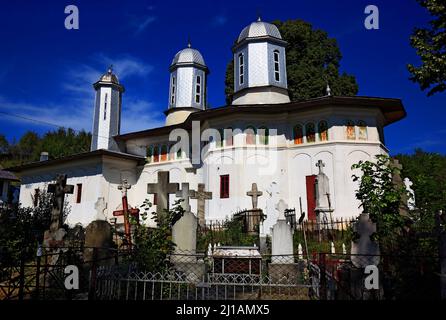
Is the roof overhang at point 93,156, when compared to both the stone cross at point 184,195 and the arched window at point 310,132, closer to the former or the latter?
the arched window at point 310,132

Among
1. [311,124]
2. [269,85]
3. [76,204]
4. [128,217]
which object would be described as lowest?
[128,217]

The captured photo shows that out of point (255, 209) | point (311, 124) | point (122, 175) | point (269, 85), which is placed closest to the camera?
point (255, 209)

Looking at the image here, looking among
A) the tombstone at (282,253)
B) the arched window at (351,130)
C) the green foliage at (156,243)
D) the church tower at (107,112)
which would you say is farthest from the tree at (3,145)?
the tombstone at (282,253)

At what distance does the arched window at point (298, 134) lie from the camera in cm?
1932

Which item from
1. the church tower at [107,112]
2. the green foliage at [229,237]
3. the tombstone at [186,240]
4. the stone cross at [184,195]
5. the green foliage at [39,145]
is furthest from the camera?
the green foliage at [39,145]

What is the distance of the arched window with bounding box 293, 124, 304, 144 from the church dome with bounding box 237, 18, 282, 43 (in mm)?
7273

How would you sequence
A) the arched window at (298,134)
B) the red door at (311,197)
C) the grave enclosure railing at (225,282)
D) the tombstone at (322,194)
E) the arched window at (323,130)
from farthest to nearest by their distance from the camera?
the arched window at (298,134) < the arched window at (323,130) < the red door at (311,197) < the tombstone at (322,194) < the grave enclosure railing at (225,282)

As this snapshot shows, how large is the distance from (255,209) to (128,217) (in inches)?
274

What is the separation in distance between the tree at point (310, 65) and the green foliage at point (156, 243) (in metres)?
20.0

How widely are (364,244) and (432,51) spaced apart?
8.28 m

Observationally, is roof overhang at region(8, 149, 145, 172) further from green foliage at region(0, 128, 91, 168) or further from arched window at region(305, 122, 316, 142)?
green foliage at region(0, 128, 91, 168)
